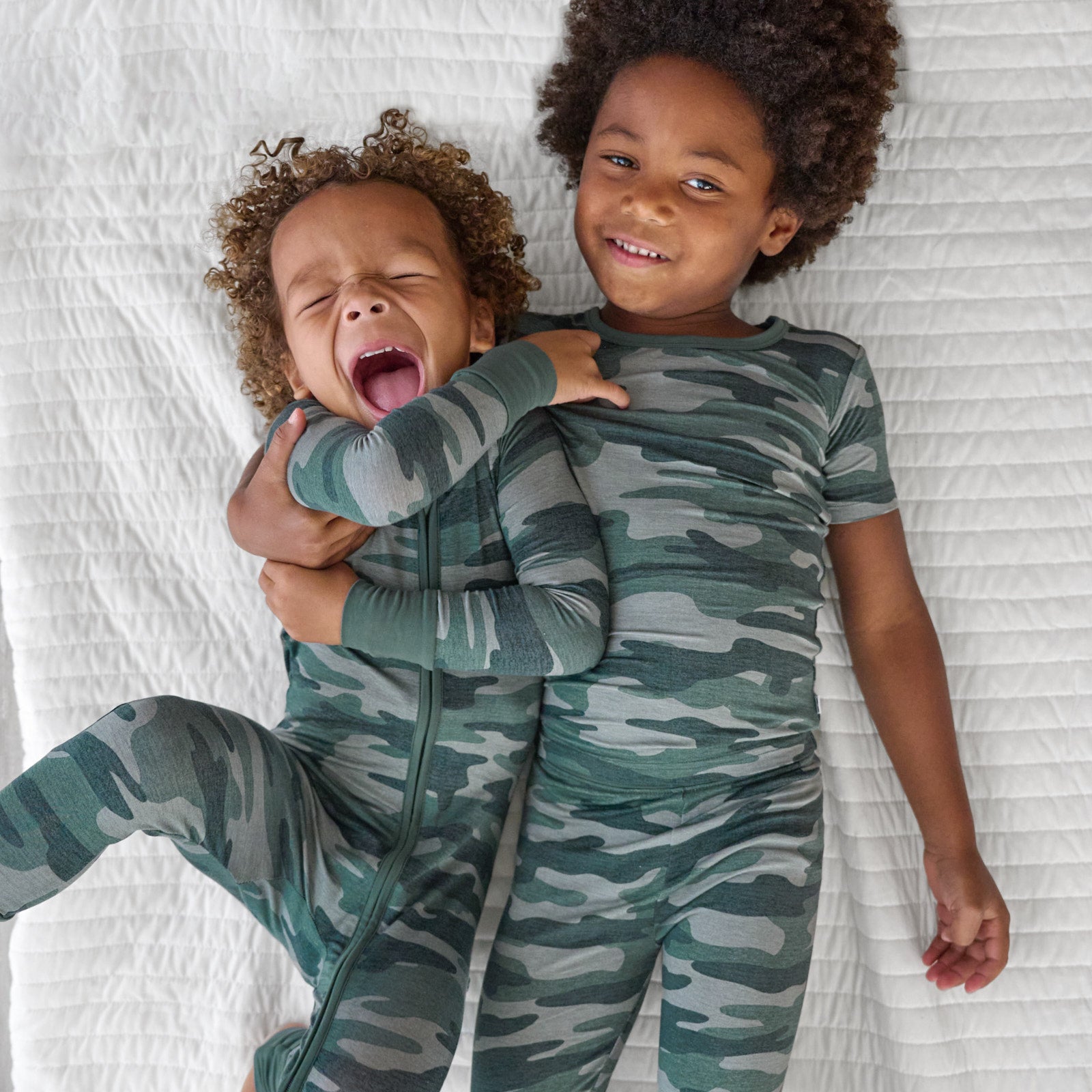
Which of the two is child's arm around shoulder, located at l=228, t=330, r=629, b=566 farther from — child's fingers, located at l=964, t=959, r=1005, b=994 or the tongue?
child's fingers, located at l=964, t=959, r=1005, b=994

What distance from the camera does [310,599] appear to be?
1023 millimetres

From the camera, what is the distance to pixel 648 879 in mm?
1051

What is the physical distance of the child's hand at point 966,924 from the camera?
3.76ft

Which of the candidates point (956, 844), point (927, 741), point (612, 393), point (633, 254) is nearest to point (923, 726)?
point (927, 741)

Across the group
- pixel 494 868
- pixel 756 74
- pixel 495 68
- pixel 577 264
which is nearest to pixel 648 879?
pixel 494 868

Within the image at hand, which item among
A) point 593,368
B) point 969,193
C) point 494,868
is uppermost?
point 969,193

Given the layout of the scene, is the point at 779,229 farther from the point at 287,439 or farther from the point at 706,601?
the point at 287,439

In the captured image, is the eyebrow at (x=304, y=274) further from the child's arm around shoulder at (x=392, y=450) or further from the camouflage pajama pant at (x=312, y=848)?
the camouflage pajama pant at (x=312, y=848)

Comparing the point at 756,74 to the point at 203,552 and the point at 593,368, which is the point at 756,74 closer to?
the point at 593,368

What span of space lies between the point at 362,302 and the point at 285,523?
0.24 m

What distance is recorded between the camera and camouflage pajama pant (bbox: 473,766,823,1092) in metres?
1.00

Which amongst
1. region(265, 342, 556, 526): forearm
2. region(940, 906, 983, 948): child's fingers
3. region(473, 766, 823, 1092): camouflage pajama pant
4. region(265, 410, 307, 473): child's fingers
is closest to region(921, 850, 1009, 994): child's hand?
region(940, 906, 983, 948): child's fingers

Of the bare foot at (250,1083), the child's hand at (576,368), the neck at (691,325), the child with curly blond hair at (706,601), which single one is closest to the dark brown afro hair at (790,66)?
the child with curly blond hair at (706,601)

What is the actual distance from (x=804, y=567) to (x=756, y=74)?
0.53 meters
